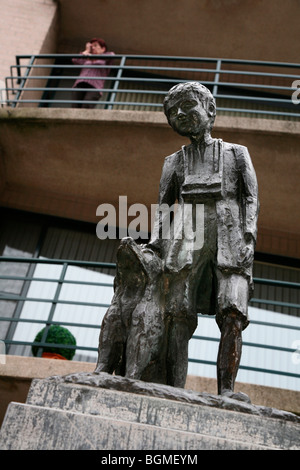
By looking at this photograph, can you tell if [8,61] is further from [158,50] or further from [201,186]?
[201,186]

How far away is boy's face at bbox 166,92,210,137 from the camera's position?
3.54 meters

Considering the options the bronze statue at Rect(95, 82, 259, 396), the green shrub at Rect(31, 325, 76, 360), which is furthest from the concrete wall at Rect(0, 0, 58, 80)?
the bronze statue at Rect(95, 82, 259, 396)

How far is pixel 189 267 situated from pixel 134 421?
3.38 feet

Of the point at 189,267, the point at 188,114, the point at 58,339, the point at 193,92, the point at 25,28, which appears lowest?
the point at 189,267

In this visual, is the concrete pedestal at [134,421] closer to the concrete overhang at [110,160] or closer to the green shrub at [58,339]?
the green shrub at [58,339]

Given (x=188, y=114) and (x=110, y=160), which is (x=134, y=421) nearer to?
(x=188, y=114)

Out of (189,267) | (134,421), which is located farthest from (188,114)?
(134,421)

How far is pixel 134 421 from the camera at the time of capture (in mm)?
2412

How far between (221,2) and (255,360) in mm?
6741

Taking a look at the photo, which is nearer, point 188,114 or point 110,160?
point 188,114

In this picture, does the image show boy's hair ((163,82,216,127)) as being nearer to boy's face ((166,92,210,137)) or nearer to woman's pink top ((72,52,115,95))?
boy's face ((166,92,210,137))

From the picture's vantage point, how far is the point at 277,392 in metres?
5.97

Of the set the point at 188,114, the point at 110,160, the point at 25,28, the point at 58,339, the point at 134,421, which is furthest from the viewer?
the point at 25,28
